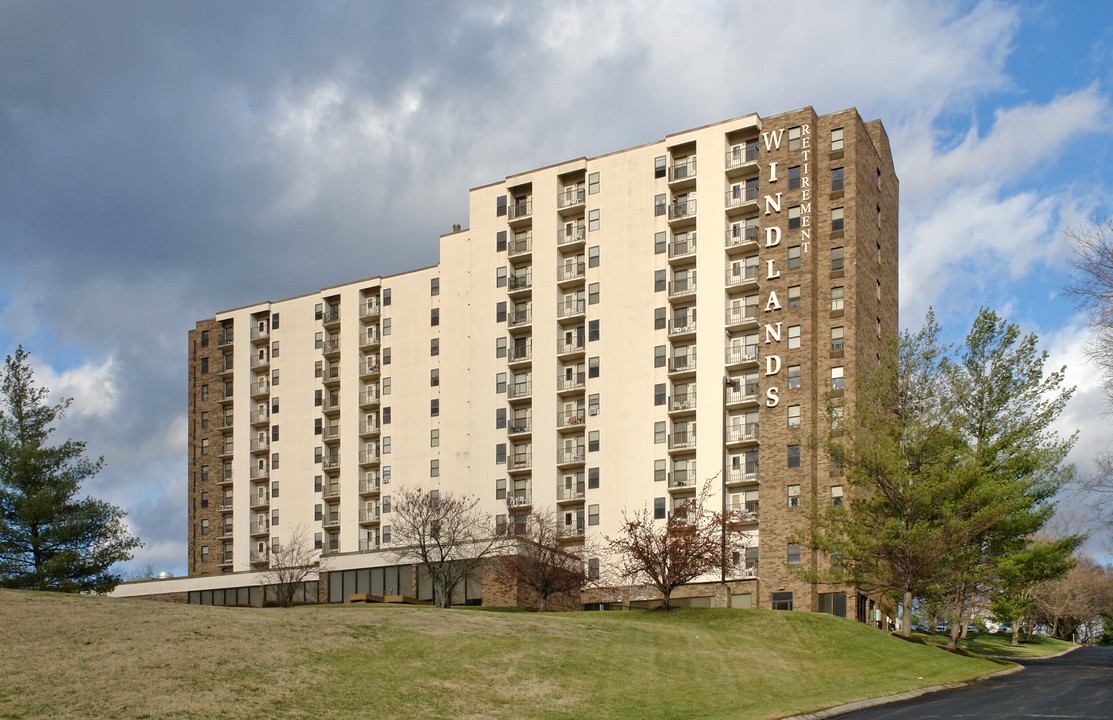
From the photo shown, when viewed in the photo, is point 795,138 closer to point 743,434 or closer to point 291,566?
point 743,434

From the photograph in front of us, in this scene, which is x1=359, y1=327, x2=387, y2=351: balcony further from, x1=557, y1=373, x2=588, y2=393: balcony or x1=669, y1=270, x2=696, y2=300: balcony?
x1=669, y1=270, x2=696, y2=300: balcony

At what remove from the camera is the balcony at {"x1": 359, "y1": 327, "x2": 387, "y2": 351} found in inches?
4009

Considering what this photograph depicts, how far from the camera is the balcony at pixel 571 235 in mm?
87875

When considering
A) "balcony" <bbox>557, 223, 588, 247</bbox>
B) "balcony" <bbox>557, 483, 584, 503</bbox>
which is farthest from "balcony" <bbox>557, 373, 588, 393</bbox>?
"balcony" <bbox>557, 223, 588, 247</bbox>

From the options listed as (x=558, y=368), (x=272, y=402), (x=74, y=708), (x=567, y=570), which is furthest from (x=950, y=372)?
(x=272, y=402)

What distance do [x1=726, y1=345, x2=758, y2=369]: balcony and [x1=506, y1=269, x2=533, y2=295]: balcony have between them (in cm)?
1875

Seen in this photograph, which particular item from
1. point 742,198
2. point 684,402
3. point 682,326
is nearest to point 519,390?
point 684,402

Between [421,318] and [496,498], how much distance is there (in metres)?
19.6

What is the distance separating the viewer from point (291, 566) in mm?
95938

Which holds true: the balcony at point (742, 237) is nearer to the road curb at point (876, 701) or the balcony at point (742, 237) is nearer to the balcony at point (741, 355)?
the balcony at point (741, 355)

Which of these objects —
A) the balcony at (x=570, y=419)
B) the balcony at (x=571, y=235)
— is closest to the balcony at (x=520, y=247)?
the balcony at (x=571, y=235)

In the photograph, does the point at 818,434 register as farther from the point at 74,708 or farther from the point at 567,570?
the point at 74,708

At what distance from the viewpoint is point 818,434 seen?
244ft

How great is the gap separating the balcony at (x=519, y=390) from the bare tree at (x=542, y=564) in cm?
1175
